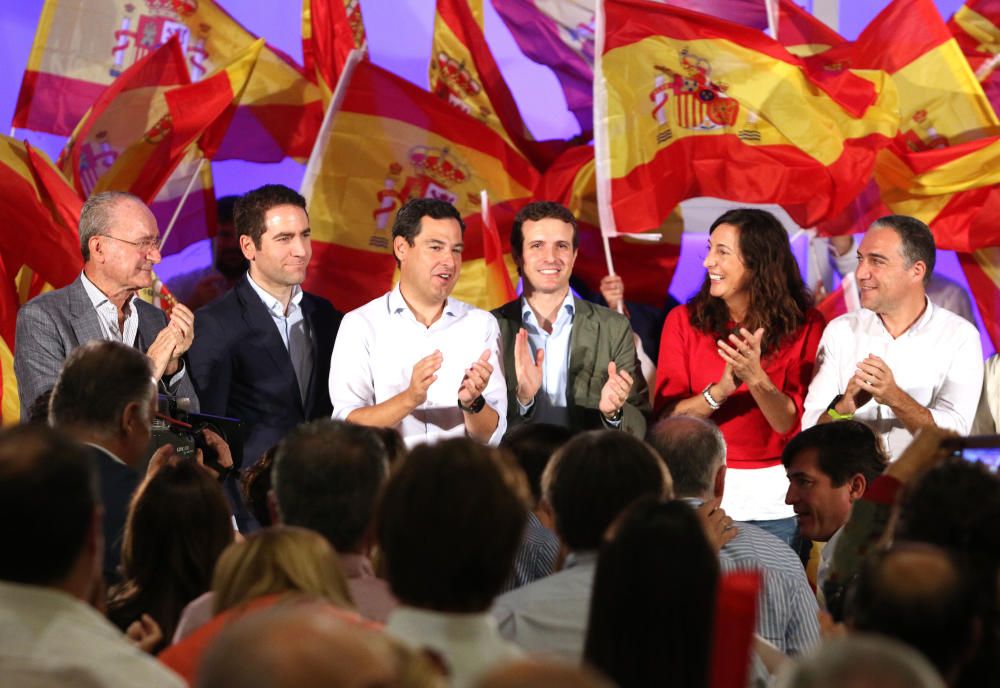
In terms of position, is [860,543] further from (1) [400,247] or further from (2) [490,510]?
(1) [400,247]

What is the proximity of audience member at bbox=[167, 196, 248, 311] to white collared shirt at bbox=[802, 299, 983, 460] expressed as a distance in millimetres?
2572

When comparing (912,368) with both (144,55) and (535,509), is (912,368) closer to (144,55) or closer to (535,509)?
(535,509)

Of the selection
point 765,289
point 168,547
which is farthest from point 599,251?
point 168,547

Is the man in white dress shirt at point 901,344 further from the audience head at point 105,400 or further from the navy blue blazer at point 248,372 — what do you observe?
the audience head at point 105,400

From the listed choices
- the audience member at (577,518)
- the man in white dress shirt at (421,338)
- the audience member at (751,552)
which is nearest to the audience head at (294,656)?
the audience member at (577,518)

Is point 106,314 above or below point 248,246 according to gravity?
below

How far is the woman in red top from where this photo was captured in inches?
198

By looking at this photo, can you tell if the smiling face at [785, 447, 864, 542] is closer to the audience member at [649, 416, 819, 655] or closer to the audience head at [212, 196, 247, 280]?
the audience member at [649, 416, 819, 655]

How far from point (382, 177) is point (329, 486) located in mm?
3692

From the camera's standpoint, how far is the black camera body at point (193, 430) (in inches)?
155

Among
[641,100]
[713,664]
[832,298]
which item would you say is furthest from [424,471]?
[832,298]

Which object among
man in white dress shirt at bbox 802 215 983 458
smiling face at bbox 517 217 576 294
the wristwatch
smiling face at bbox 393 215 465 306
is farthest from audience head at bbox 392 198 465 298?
man in white dress shirt at bbox 802 215 983 458

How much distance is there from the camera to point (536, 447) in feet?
11.9

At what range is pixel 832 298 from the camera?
→ 6.21 metres
